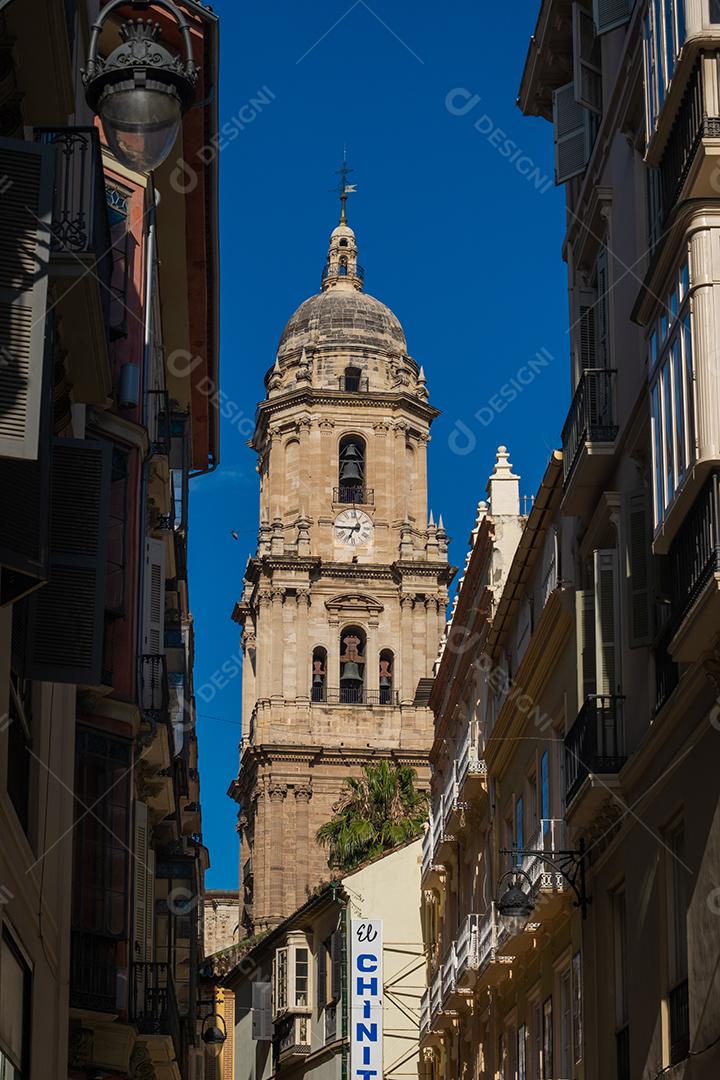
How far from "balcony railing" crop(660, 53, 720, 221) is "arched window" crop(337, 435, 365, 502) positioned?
74.9 meters

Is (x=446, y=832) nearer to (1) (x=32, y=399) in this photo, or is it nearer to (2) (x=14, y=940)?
(2) (x=14, y=940)

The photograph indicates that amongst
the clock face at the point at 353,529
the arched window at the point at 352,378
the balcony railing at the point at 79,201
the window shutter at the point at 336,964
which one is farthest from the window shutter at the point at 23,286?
the arched window at the point at 352,378

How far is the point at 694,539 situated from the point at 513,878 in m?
16.7

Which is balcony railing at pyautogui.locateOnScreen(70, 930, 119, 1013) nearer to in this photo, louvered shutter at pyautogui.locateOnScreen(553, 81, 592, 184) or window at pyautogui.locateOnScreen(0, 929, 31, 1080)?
window at pyautogui.locateOnScreen(0, 929, 31, 1080)

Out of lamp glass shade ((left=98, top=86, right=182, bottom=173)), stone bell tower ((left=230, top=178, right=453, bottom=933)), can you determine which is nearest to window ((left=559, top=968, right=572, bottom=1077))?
lamp glass shade ((left=98, top=86, right=182, bottom=173))

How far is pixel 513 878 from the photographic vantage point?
3259cm

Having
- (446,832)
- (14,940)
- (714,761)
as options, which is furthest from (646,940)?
(446,832)

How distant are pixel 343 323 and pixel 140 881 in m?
72.3

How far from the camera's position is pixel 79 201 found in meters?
13.7

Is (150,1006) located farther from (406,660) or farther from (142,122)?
(406,660)

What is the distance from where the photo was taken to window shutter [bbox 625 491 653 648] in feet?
67.5

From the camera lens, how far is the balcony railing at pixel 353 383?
94188 millimetres

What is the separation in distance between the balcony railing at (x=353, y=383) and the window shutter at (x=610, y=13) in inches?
2773

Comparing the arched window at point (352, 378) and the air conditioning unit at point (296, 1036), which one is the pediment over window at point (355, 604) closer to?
the arched window at point (352, 378)
